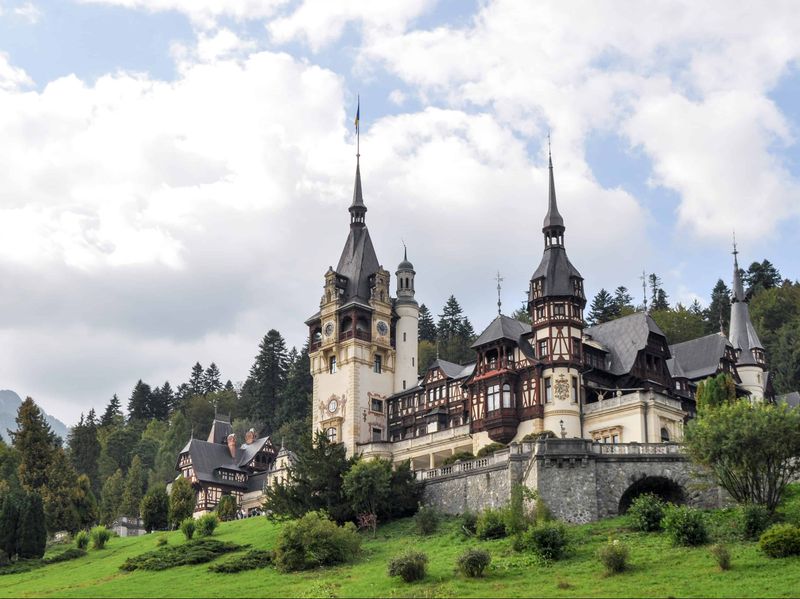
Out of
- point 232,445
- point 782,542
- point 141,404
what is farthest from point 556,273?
point 141,404

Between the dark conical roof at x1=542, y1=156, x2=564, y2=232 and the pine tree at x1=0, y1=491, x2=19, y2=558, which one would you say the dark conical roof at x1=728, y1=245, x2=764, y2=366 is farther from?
the pine tree at x1=0, y1=491, x2=19, y2=558

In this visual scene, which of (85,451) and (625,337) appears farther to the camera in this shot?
(85,451)

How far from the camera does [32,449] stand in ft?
272

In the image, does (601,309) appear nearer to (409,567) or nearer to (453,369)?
(453,369)

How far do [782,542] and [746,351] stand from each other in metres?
48.9

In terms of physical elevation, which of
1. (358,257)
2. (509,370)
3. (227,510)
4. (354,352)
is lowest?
(227,510)

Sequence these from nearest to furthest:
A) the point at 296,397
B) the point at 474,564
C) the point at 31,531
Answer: the point at 474,564 → the point at 31,531 → the point at 296,397

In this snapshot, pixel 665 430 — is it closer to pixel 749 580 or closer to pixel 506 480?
pixel 506 480

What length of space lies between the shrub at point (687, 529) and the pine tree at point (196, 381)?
4392 inches

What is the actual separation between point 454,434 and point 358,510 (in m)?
21.1

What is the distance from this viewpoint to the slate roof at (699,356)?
81.9 metres

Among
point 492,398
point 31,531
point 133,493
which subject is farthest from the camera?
point 133,493

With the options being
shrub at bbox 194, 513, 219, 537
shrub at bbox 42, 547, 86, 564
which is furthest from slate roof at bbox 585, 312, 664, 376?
shrub at bbox 42, 547, 86, 564

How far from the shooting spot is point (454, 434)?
79.2m
